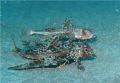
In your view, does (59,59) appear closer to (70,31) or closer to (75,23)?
(70,31)

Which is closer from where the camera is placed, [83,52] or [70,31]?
[83,52]

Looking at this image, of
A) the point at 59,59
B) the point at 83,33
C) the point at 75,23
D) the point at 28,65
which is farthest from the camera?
the point at 75,23

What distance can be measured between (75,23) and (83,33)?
2534 mm

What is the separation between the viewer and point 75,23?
858 cm

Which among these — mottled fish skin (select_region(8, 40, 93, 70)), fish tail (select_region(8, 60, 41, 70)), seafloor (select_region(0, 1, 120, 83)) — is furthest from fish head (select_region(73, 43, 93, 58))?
fish tail (select_region(8, 60, 41, 70))

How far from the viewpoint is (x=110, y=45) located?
579cm

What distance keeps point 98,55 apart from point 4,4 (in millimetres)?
12416

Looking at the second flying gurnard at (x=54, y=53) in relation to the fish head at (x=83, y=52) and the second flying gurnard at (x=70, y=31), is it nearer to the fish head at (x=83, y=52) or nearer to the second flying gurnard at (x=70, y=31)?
the fish head at (x=83, y=52)

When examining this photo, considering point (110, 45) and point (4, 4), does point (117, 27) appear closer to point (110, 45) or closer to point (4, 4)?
point (110, 45)

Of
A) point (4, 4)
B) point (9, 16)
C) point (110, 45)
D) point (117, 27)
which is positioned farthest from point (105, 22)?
point (4, 4)

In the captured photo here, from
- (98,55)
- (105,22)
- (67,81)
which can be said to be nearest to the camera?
(67,81)

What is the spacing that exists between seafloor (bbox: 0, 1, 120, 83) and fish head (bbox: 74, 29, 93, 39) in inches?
18.5

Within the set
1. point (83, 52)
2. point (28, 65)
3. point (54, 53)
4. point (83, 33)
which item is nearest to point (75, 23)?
point (83, 33)

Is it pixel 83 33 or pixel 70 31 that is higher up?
pixel 70 31
